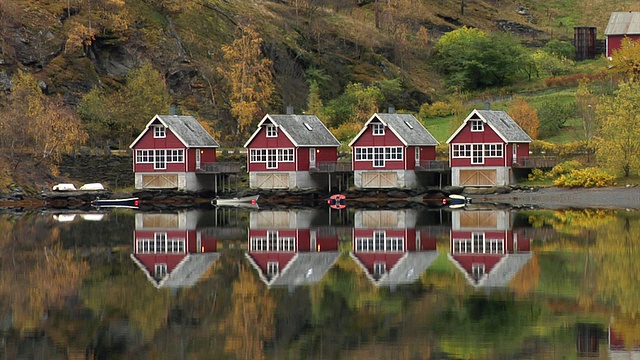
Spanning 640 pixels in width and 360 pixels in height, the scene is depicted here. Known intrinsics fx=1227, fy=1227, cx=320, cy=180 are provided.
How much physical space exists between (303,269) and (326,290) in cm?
591

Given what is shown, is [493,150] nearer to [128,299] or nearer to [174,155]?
[174,155]

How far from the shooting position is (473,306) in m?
35.4

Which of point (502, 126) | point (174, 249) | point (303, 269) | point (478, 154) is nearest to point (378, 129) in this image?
point (478, 154)

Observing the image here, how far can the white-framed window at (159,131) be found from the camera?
9450 cm

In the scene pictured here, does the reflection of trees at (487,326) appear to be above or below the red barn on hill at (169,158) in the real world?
below

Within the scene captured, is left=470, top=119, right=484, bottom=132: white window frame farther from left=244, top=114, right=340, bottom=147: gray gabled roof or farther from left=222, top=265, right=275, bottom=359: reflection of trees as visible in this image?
left=222, top=265, right=275, bottom=359: reflection of trees

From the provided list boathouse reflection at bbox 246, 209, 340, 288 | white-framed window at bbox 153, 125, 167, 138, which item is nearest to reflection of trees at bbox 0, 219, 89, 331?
boathouse reflection at bbox 246, 209, 340, 288

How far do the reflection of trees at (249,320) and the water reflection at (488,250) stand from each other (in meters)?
7.31

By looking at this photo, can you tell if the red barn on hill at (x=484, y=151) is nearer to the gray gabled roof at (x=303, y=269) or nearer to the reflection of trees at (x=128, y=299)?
the gray gabled roof at (x=303, y=269)

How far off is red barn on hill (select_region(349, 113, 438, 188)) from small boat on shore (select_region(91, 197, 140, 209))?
16.9 meters

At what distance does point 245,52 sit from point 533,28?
54451 millimetres

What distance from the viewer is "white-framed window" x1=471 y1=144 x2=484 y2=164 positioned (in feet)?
297

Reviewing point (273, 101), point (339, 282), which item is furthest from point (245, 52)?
point (339, 282)

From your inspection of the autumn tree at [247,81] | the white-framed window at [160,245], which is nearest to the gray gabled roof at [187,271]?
the white-framed window at [160,245]
